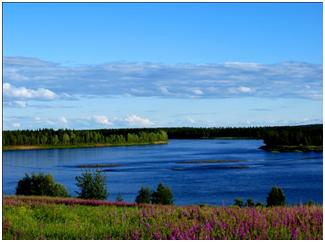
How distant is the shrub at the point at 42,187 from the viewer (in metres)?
34.1

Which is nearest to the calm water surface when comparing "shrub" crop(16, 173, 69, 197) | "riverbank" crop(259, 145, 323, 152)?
"riverbank" crop(259, 145, 323, 152)

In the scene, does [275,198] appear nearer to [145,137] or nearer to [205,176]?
[205,176]

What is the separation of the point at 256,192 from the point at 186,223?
43473mm

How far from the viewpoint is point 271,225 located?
757 cm

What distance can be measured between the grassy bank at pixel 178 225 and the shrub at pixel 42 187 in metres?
25.1

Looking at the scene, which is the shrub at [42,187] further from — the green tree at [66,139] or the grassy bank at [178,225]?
the green tree at [66,139]

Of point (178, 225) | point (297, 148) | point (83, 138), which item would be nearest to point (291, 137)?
point (297, 148)

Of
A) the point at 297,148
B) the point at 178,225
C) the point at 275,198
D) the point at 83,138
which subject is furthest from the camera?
the point at 83,138

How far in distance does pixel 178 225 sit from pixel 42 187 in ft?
97.3

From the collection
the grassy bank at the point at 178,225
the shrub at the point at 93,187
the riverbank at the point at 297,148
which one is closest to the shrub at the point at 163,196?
the shrub at the point at 93,187

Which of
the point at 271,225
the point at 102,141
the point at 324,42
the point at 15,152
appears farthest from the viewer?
the point at 15,152

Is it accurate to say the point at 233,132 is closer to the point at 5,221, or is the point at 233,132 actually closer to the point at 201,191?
the point at 201,191

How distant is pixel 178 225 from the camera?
777cm

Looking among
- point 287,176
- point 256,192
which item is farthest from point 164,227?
point 287,176
